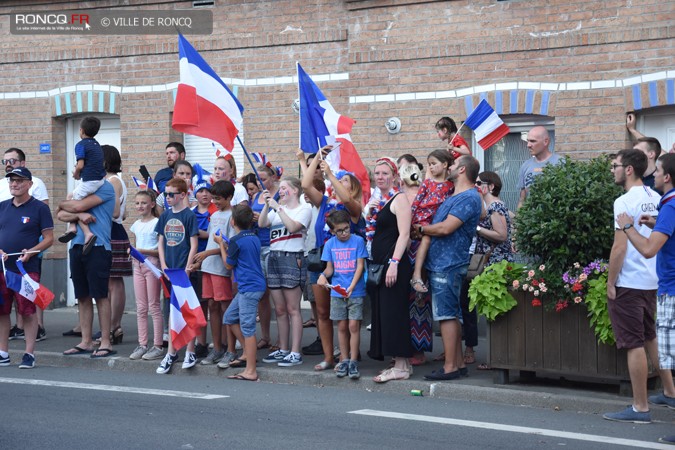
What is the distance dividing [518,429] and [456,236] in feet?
7.42

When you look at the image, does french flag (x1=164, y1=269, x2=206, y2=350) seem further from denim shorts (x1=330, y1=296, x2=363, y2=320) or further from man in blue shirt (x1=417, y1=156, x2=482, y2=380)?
man in blue shirt (x1=417, y1=156, x2=482, y2=380)

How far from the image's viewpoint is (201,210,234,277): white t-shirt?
10828mm

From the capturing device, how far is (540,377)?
9625mm

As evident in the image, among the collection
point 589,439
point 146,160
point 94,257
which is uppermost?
point 146,160

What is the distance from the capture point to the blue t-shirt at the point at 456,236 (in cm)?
942

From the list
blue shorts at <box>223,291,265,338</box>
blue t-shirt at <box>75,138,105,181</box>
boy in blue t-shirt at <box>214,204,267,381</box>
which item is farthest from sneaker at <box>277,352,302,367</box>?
blue t-shirt at <box>75,138,105,181</box>

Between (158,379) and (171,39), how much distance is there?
6722 millimetres

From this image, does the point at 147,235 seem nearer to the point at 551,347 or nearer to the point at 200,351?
the point at 200,351

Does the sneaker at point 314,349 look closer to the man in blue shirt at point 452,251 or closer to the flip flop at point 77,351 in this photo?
the man in blue shirt at point 452,251

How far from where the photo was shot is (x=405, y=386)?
31.1 feet

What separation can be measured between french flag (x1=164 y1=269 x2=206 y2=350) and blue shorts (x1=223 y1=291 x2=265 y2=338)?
29 cm

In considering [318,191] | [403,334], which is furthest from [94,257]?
[403,334]

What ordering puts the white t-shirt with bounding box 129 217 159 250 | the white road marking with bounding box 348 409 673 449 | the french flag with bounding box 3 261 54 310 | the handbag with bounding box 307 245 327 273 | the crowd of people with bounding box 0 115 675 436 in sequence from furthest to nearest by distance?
the white t-shirt with bounding box 129 217 159 250
the french flag with bounding box 3 261 54 310
the handbag with bounding box 307 245 327 273
the crowd of people with bounding box 0 115 675 436
the white road marking with bounding box 348 409 673 449

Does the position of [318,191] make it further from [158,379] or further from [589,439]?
[589,439]
